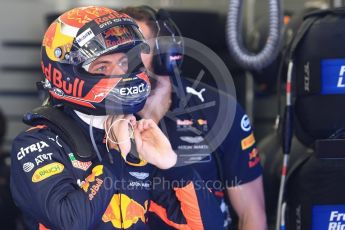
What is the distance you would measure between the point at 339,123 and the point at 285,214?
0.43 meters

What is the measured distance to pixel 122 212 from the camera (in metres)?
2.41

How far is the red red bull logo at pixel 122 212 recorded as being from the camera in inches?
94.7

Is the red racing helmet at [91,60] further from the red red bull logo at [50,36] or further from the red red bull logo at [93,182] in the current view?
the red red bull logo at [93,182]

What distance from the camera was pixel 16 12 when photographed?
4457 millimetres

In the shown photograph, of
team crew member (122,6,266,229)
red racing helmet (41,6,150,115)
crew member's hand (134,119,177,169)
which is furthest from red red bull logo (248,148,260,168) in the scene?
red racing helmet (41,6,150,115)

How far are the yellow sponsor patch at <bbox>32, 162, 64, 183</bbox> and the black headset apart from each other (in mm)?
612

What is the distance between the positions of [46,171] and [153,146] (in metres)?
0.36

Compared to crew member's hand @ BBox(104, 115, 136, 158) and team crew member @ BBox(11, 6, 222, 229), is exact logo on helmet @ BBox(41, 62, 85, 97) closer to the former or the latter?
team crew member @ BBox(11, 6, 222, 229)

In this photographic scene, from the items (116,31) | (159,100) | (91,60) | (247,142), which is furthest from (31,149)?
(247,142)

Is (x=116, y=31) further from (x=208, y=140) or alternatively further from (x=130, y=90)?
(x=208, y=140)

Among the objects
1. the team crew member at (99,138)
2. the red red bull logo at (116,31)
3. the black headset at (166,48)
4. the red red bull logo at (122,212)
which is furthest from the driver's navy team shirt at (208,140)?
the red red bull logo at (116,31)

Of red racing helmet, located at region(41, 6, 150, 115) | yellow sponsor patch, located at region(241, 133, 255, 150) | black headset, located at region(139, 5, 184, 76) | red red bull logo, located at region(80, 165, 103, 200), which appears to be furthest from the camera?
yellow sponsor patch, located at region(241, 133, 255, 150)

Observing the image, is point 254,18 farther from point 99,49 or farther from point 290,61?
point 99,49

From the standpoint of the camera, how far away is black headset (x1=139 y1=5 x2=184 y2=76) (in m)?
2.69
